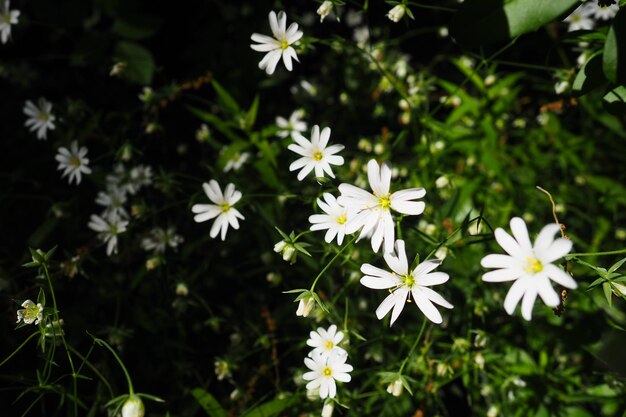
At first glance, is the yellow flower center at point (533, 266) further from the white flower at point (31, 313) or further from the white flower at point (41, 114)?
the white flower at point (41, 114)

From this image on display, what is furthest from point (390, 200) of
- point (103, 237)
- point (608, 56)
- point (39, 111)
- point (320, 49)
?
point (320, 49)

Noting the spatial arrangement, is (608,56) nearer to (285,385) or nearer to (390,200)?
(390,200)

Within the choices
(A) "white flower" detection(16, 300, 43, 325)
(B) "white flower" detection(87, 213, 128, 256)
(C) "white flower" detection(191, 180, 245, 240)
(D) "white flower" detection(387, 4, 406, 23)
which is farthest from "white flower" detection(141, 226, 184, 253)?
(D) "white flower" detection(387, 4, 406, 23)

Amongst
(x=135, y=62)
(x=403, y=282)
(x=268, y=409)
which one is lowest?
(x=268, y=409)

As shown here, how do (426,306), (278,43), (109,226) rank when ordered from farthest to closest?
1. (109,226)
2. (278,43)
3. (426,306)

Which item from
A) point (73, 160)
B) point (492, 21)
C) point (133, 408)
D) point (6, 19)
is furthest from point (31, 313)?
point (492, 21)

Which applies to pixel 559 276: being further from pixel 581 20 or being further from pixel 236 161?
pixel 581 20

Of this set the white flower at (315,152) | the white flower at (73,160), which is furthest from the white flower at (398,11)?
the white flower at (73,160)
